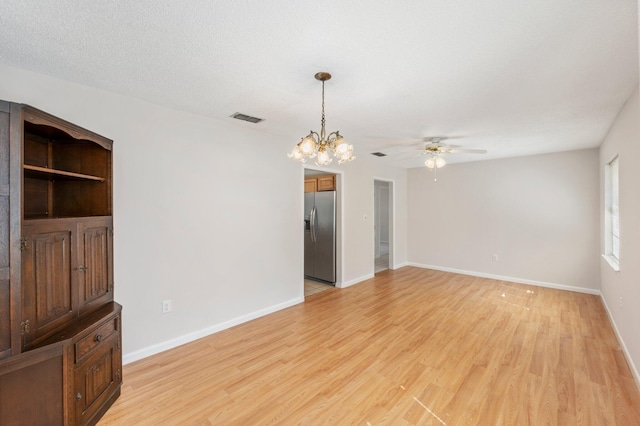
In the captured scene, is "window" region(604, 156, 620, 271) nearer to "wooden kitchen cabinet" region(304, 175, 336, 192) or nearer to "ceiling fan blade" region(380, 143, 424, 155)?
"ceiling fan blade" region(380, 143, 424, 155)

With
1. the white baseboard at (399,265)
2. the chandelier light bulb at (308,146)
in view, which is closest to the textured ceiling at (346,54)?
the chandelier light bulb at (308,146)

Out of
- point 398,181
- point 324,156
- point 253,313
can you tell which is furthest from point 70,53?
point 398,181

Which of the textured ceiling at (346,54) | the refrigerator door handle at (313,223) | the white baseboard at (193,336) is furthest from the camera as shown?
the refrigerator door handle at (313,223)

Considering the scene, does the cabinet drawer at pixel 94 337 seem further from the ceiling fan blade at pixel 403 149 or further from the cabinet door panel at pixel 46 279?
the ceiling fan blade at pixel 403 149

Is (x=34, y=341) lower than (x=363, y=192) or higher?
lower

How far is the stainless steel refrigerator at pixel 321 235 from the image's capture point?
5176 mm

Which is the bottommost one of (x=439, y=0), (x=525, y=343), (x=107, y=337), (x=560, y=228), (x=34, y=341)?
(x=525, y=343)

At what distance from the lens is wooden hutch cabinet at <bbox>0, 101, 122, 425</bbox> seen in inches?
58.1

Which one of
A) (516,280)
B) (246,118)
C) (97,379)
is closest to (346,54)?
(246,118)

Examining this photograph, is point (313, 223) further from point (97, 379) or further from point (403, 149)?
point (97, 379)

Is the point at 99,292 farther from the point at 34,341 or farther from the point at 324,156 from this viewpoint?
the point at 324,156

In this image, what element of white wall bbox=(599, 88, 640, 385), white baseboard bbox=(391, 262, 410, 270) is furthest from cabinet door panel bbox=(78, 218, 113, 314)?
white baseboard bbox=(391, 262, 410, 270)

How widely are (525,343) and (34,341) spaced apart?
13.8 ft

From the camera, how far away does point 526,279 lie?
536cm
